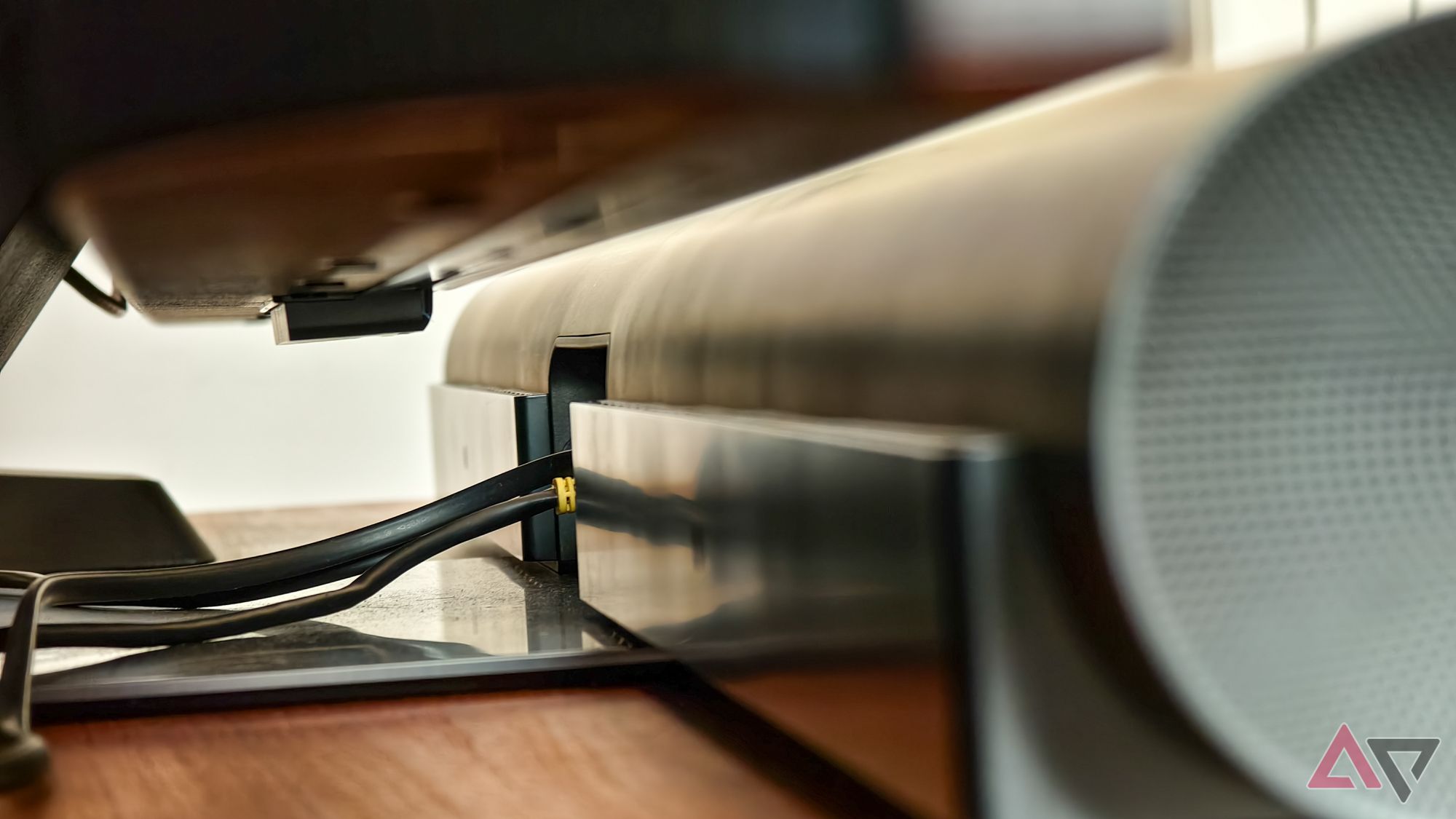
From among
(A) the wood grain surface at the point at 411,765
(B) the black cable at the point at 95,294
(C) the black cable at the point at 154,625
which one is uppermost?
(B) the black cable at the point at 95,294

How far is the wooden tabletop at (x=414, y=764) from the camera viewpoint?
0.51 m

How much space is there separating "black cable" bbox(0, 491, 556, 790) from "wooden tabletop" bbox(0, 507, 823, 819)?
18mm

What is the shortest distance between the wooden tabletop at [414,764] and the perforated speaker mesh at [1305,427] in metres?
0.17

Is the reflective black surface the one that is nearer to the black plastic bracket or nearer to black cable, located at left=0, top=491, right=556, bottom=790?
black cable, located at left=0, top=491, right=556, bottom=790

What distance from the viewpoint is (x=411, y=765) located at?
0.57m

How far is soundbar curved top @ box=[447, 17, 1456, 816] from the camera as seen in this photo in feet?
1.20

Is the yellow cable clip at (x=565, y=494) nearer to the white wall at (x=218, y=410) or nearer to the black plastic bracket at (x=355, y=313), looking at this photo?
the black plastic bracket at (x=355, y=313)

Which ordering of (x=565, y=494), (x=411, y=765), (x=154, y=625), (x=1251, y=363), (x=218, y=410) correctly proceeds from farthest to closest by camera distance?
(x=218, y=410)
(x=565, y=494)
(x=154, y=625)
(x=411, y=765)
(x=1251, y=363)

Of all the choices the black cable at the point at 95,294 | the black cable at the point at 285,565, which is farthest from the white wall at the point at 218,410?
the black cable at the point at 285,565

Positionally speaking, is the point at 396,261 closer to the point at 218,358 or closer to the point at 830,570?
the point at 830,570

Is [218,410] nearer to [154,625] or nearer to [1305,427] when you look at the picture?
[154,625]

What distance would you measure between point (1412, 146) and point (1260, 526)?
117 millimetres

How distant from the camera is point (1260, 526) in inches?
15.4

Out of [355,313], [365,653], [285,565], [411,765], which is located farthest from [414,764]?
[355,313]
